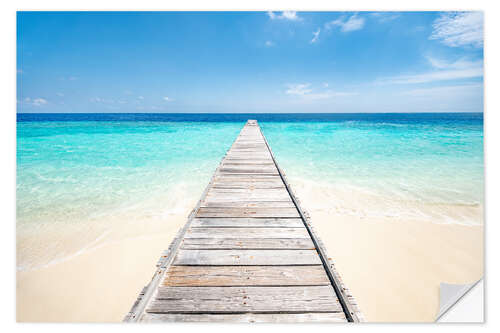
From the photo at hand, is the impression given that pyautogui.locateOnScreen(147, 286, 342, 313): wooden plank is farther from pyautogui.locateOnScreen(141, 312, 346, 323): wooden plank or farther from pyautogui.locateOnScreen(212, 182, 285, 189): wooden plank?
pyautogui.locateOnScreen(212, 182, 285, 189): wooden plank

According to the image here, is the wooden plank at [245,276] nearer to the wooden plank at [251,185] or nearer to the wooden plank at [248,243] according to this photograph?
the wooden plank at [248,243]

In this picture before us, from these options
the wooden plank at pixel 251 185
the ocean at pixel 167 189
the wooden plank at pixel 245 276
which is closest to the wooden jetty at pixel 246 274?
the wooden plank at pixel 245 276

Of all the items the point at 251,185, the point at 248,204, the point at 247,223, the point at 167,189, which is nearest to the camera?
the point at 247,223

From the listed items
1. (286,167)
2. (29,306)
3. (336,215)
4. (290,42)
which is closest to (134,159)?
(286,167)

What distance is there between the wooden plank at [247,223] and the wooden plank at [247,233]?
2.0 inches

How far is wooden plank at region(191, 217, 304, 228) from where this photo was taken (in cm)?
202

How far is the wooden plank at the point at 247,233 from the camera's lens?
6.10 feet

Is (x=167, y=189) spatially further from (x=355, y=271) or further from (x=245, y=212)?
(x=355, y=271)

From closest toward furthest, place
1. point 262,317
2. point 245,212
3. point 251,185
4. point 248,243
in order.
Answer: point 262,317
point 248,243
point 245,212
point 251,185

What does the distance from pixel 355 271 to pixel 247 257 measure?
1.85m

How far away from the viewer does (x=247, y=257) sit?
162 centimetres

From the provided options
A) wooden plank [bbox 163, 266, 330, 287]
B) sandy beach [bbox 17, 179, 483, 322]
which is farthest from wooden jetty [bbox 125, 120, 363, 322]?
sandy beach [bbox 17, 179, 483, 322]

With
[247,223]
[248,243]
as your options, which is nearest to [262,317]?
[248,243]

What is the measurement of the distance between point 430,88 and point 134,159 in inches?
339
